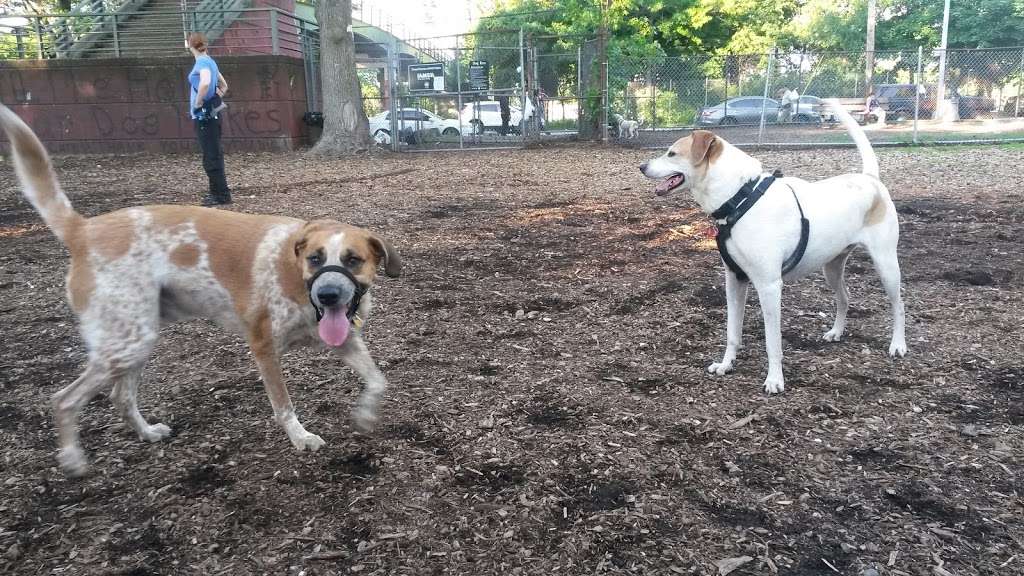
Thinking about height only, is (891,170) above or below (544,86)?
below

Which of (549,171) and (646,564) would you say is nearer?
(646,564)

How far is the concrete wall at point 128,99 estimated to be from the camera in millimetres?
18625

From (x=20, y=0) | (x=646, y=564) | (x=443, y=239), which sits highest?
(x=20, y=0)

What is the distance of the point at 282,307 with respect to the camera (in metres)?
3.32

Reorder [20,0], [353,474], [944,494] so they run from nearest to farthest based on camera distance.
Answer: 1. [944,494]
2. [353,474]
3. [20,0]

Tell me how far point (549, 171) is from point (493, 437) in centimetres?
1119

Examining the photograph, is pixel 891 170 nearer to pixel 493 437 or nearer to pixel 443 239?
pixel 443 239

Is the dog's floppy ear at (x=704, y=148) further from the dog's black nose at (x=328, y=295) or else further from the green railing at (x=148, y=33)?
the green railing at (x=148, y=33)

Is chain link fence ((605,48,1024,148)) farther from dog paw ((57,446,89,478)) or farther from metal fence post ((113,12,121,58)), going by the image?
dog paw ((57,446,89,478))

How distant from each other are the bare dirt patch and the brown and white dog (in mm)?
338

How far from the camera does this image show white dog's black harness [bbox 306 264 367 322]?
3.10m

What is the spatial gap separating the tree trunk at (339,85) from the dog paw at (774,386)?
51.1ft

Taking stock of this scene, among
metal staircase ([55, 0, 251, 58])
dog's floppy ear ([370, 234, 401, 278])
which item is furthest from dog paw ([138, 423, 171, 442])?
metal staircase ([55, 0, 251, 58])

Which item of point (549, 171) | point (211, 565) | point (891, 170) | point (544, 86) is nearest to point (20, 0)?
point (544, 86)
